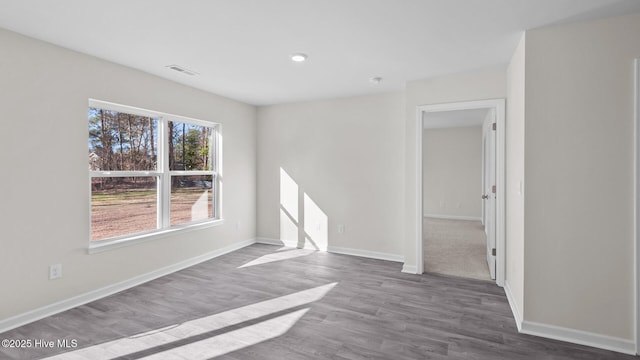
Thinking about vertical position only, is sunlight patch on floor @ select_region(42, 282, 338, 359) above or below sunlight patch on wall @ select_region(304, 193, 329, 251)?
below

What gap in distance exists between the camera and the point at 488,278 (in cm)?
374

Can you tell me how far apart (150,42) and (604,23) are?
3.57 meters

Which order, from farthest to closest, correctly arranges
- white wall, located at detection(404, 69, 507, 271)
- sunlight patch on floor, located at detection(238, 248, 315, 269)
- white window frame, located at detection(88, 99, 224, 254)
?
sunlight patch on floor, located at detection(238, 248, 315, 269) → white wall, located at detection(404, 69, 507, 271) → white window frame, located at detection(88, 99, 224, 254)

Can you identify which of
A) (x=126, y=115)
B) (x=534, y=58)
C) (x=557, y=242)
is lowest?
(x=557, y=242)

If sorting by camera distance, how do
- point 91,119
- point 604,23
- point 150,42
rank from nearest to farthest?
point 604,23 < point 150,42 < point 91,119

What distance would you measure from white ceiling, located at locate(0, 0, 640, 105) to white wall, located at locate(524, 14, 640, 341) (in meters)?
0.24

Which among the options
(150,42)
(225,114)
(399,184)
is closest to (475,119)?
(399,184)

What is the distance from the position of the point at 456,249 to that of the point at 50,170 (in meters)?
5.29

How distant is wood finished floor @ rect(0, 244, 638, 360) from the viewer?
223 centimetres

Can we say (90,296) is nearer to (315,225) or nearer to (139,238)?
(139,238)

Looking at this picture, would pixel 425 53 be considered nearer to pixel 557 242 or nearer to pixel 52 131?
pixel 557 242

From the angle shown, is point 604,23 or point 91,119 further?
point 91,119

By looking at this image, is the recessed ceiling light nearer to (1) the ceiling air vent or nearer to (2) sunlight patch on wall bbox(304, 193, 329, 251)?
(1) the ceiling air vent

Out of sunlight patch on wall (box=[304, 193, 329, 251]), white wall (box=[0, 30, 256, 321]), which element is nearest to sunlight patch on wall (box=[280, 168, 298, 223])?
sunlight patch on wall (box=[304, 193, 329, 251])
